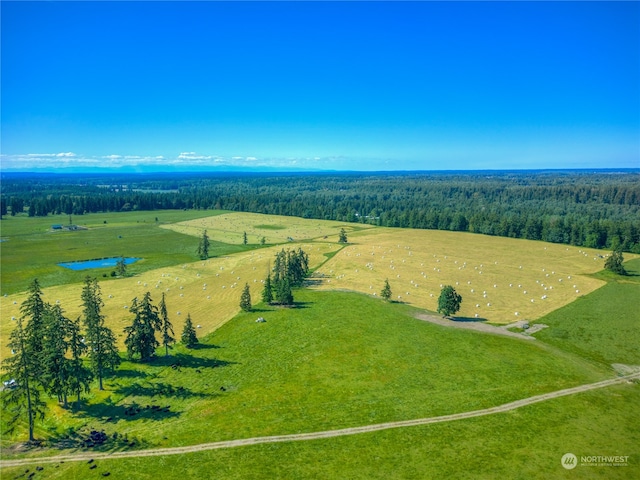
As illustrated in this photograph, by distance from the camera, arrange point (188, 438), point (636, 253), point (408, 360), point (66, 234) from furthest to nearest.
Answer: point (66, 234), point (636, 253), point (408, 360), point (188, 438)

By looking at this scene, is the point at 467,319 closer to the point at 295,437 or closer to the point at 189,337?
the point at 295,437

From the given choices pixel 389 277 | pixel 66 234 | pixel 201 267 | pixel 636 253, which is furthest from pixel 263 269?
pixel 636 253

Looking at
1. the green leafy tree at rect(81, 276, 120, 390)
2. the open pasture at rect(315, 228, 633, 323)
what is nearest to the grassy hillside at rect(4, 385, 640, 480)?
the green leafy tree at rect(81, 276, 120, 390)

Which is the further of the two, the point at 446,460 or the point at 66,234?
the point at 66,234

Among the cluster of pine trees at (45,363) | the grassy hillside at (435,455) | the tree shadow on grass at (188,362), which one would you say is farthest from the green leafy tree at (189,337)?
the grassy hillside at (435,455)

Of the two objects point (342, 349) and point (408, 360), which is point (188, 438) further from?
point (408, 360)

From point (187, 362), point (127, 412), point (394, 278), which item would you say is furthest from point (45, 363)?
point (394, 278)

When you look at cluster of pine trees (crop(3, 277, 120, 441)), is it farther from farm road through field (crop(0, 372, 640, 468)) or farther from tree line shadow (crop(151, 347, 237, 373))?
tree line shadow (crop(151, 347, 237, 373))
